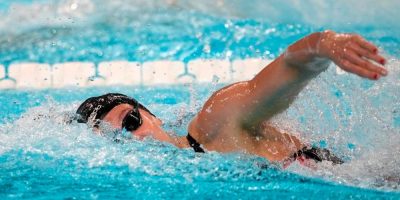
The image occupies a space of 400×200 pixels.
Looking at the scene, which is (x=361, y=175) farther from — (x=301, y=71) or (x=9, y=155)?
(x=9, y=155)

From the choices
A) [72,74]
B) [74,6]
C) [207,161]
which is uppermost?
[74,6]

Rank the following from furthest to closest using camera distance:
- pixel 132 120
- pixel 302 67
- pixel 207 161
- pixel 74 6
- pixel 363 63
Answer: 1. pixel 74 6
2. pixel 132 120
3. pixel 207 161
4. pixel 302 67
5. pixel 363 63

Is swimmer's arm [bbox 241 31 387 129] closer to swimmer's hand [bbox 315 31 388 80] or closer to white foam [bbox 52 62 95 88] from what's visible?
swimmer's hand [bbox 315 31 388 80]

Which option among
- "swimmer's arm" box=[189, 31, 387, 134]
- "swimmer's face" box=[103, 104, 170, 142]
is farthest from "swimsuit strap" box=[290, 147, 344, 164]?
"swimmer's face" box=[103, 104, 170, 142]

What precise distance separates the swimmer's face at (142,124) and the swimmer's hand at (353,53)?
2.41 ft

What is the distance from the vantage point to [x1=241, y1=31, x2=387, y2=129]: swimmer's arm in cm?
113

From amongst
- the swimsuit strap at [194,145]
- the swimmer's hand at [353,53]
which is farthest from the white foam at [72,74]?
the swimmer's hand at [353,53]

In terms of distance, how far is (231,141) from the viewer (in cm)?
166

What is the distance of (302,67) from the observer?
1344mm

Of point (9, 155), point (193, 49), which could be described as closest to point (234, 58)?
point (193, 49)

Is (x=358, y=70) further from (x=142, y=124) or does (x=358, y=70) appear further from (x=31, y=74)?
(x=31, y=74)

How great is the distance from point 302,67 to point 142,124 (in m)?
0.68

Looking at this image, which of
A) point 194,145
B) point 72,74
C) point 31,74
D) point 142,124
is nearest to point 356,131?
point 194,145

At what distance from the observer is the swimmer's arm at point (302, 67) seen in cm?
113
